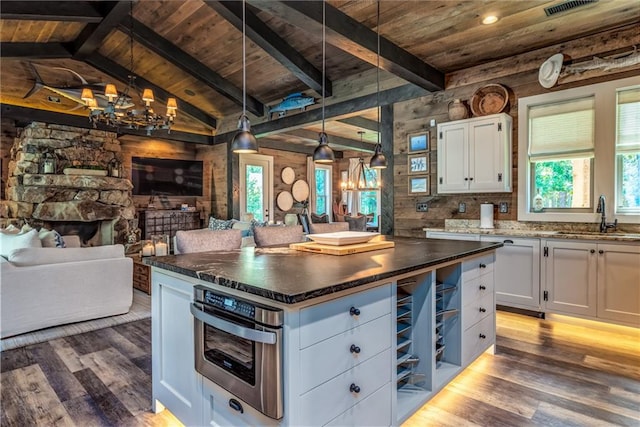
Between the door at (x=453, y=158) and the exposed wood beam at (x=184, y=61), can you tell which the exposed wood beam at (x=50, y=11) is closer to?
the exposed wood beam at (x=184, y=61)

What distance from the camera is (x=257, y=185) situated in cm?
869

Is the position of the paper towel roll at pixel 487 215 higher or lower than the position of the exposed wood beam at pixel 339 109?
lower

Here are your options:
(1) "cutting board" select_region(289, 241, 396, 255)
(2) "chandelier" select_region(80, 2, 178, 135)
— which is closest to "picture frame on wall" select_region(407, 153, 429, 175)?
(1) "cutting board" select_region(289, 241, 396, 255)

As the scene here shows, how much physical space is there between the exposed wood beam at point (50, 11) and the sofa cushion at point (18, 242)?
Answer: 7.46ft

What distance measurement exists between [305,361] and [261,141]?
24.7ft

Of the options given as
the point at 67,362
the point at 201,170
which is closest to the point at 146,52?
the point at 201,170

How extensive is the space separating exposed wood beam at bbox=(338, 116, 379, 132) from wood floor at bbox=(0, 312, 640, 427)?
454cm

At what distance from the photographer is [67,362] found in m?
2.60

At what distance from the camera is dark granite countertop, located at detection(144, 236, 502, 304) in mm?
1278

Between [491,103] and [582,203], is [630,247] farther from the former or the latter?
[491,103]

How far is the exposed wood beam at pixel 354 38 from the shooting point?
9.49 feet

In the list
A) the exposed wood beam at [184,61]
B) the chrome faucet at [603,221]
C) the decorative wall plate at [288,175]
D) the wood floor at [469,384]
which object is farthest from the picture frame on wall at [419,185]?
the decorative wall plate at [288,175]

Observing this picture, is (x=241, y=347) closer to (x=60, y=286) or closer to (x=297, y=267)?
(x=297, y=267)

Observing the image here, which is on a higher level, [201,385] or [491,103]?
[491,103]
